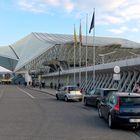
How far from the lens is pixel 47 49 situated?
12781 centimetres

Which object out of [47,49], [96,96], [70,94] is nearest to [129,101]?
[96,96]

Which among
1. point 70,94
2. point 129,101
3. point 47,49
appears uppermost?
point 47,49

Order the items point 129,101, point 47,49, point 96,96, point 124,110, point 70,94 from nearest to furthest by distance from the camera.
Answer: point 124,110 → point 129,101 → point 96,96 → point 70,94 → point 47,49

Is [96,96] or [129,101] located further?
[96,96]

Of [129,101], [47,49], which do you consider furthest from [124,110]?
[47,49]

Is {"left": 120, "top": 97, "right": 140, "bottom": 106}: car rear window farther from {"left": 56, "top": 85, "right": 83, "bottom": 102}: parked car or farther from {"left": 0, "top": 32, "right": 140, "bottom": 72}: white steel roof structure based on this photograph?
{"left": 0, "top": 32, "right": 140, "bottom": 72}: white steel roof structure

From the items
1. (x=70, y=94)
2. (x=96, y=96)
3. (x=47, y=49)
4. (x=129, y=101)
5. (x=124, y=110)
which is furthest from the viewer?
(x=47, y=49)

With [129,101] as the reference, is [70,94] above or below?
above

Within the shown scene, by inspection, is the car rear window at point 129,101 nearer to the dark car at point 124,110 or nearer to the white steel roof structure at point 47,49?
the dark car at point 124,110

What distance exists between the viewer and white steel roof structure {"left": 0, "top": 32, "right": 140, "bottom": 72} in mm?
121625

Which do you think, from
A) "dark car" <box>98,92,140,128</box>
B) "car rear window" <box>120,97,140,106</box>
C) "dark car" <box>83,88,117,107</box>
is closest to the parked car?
"dark car" <box>83,88,117,107</box>

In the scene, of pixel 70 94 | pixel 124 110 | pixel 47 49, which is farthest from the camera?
pixel 47 49

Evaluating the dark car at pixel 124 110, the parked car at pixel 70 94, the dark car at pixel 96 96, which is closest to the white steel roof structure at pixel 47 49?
the parked car at pixel 70 94

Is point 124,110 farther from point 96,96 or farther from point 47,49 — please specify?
point 47,49
